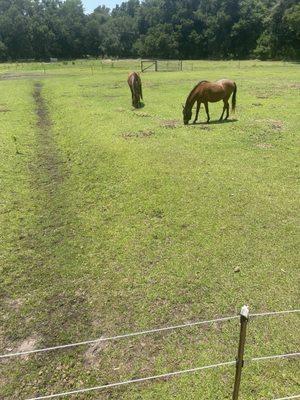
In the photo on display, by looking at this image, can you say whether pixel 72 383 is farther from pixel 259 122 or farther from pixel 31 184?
pixel 259 122

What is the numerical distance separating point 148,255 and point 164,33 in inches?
3128

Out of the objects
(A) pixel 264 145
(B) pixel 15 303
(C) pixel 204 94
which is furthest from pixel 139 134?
(B) pixel 15 303

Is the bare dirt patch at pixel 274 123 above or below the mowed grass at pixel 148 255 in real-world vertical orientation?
above

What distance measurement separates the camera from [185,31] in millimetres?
80188

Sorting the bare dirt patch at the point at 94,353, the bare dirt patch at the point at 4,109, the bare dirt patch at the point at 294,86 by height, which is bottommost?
the bare dirt patch at the point at 94,353

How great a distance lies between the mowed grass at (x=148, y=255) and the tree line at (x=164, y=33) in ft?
180

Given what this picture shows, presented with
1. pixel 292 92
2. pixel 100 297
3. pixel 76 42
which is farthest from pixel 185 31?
pixel 100 297

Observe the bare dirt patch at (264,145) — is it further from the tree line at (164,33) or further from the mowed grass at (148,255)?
the tree line at (164,33)

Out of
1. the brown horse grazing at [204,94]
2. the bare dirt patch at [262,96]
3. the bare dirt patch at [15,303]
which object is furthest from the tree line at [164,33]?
the bare dirt patch at [15,303]

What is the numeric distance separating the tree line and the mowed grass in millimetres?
54779

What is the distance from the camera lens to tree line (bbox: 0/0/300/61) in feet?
215

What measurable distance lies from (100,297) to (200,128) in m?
10.7

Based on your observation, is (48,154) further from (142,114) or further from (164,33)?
(164,33)

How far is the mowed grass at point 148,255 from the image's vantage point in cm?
496
